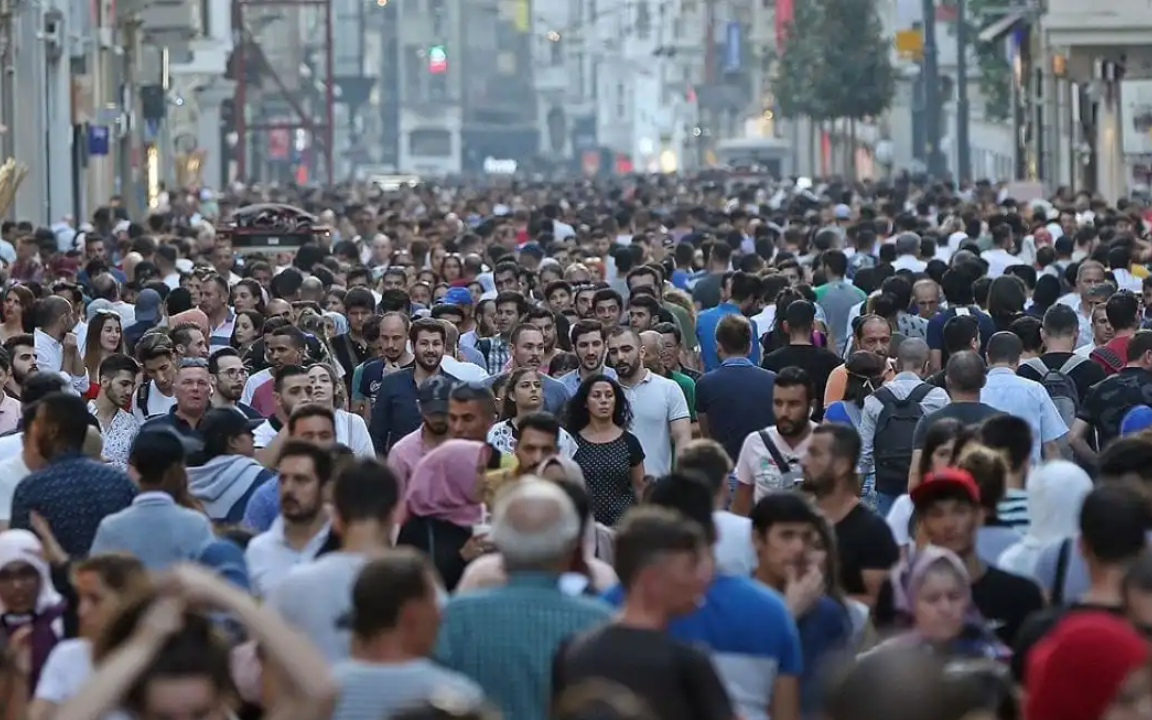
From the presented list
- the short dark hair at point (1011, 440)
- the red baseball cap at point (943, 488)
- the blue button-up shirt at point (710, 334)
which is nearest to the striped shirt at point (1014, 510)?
the short dark hair at point (1011, 440)

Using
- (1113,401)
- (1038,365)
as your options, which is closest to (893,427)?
(1113,401)

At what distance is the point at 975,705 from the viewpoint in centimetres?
616

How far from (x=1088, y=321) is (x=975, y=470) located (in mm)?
8756

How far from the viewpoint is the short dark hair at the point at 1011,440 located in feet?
35.3

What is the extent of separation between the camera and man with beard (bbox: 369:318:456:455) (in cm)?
1510

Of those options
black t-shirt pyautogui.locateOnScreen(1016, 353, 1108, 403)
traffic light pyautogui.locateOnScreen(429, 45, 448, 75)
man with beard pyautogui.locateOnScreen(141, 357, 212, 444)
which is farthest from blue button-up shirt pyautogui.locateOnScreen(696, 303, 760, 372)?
traffic light pyautogui.locateOnScreen(429, 45, 448, 75)

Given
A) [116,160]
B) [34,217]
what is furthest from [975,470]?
[116,160]

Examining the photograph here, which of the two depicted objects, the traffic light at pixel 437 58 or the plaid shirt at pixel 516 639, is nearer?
the plaid shirt at pixel 516 639

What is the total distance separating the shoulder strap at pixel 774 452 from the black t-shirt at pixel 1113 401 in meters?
2.25

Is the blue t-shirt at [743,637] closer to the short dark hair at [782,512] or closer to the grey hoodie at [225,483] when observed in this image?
the short dark hair at [782,512]

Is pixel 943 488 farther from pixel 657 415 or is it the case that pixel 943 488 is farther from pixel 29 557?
pixel 657 415

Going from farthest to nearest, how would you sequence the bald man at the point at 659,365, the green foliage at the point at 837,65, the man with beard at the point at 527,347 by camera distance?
1. the green foliage at the point at 837,65
2. the man with beard at the point at 527,347
3. the bald man at the point at 659,365

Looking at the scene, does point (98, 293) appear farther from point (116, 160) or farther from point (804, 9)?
point (804, 9)

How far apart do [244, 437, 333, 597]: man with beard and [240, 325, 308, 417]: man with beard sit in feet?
17.3
